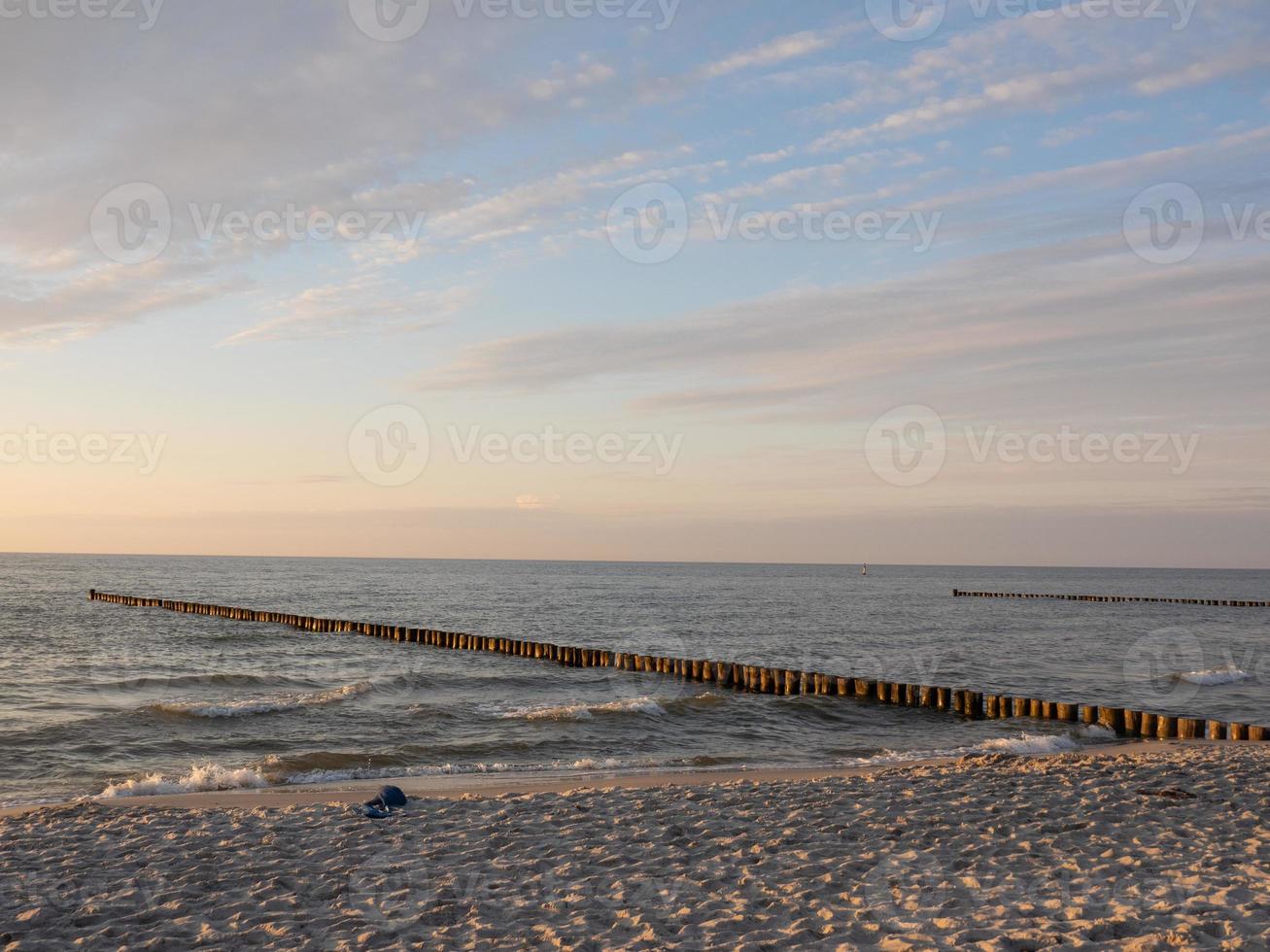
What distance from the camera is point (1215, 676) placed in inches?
1078

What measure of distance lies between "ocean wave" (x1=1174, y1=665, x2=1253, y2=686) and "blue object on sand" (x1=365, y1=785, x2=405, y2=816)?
24442mm

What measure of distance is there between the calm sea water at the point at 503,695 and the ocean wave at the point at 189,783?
0.04 metres

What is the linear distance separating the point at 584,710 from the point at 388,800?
10.4 meters

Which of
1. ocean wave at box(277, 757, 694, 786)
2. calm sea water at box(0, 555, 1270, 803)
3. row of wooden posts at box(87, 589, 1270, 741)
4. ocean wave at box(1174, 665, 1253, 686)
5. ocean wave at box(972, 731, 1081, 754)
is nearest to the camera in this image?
ocean wave at box(277, 757, 694, 786)

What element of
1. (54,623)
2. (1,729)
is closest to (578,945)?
(1,729)

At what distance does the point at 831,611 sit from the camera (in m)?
65.3

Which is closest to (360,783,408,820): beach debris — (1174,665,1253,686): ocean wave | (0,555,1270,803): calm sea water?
(0,555,1270,803): calm sea water

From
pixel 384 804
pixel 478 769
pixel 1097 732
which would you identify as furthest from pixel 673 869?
pixel 1097 732

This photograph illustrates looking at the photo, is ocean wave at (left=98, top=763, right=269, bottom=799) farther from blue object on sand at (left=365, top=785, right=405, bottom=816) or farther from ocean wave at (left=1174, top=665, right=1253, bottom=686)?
ocean wave at (left=1174, top=665, right=1253, bottom=686)

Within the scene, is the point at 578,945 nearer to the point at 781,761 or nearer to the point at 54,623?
the point at 781,761

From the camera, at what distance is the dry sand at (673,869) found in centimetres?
679

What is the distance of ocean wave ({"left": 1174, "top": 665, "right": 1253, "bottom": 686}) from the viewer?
27.1 metres

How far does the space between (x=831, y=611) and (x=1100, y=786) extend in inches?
2145

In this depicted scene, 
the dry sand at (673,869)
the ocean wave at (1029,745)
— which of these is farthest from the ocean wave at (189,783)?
the ocean wave at (1029,745)
